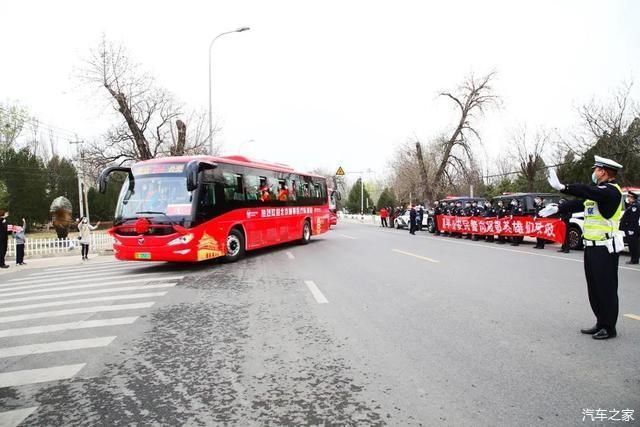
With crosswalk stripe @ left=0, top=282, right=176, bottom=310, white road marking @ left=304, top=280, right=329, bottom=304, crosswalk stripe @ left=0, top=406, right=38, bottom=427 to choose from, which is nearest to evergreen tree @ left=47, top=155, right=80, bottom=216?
crosswalk stripe @ left=0, top=282, right=176, bottom=310

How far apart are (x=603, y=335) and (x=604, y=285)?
574mm

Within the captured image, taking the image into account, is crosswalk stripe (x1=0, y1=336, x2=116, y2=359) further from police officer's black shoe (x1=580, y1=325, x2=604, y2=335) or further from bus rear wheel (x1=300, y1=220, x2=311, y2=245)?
bus rear wheel (x1=300, y1=220, x2=311, y2=245)

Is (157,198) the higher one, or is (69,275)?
(157,198)

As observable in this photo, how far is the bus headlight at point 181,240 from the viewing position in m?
10.9

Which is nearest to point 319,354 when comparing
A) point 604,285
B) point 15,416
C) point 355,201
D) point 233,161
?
point 15,416

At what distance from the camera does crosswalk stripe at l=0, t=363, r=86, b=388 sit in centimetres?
409

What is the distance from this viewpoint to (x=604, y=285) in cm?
499

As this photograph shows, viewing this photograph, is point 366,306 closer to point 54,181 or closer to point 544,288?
point 544,288

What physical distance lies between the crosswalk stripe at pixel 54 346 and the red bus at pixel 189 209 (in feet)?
18.5

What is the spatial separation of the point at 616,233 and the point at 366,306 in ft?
11.4

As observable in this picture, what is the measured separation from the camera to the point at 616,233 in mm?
5020

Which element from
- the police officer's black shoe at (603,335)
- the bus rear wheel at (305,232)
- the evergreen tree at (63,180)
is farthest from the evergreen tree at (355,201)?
the police officer's black shoe at (603,335)

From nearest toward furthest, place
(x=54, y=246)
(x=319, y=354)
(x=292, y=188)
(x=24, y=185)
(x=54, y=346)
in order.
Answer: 1. (x=319, y=354)
2. (x=54, y=346)
3. (x=292, y=188)
4. (x=54, y=246)
5. (x=24, y=185)

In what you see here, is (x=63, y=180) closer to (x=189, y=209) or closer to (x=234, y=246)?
(x=234, y=246)
